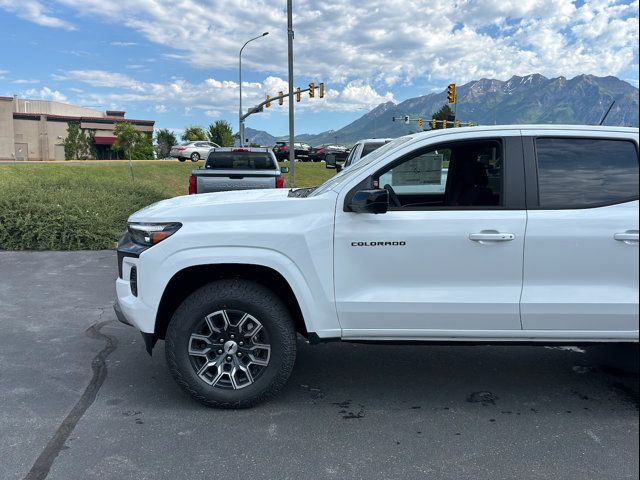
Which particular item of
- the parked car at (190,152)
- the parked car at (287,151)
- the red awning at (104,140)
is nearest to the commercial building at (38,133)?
the red awning at (104,140)

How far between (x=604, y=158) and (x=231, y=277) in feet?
8.55

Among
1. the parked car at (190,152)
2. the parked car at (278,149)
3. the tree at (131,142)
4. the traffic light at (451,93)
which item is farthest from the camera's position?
the tree at (131,142)

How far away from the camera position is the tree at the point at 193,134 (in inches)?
2889

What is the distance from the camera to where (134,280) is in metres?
3.80

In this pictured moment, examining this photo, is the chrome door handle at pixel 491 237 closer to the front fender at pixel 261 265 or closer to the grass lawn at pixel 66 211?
the front fender at pixel 261 265

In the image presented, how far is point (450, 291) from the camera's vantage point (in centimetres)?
357

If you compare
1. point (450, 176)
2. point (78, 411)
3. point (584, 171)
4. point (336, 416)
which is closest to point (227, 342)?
point (336, 416)

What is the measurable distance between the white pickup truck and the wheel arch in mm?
25

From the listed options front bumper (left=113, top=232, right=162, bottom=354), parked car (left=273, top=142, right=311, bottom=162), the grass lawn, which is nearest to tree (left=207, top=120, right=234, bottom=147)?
parked car (left=273, top=142, right=311, bottom=162)

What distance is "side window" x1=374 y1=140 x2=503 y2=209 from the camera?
377cm

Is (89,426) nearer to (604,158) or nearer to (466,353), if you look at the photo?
(466,353)

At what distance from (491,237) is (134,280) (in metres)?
2.39

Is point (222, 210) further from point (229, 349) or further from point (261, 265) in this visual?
point (229, 349)

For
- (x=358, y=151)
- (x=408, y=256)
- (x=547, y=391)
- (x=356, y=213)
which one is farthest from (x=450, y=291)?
(x=358, y=151)
